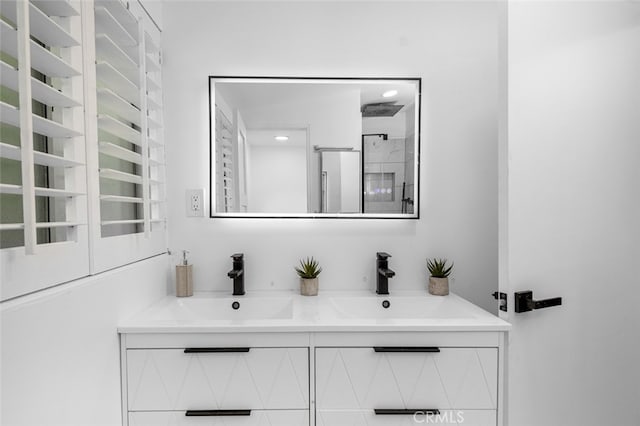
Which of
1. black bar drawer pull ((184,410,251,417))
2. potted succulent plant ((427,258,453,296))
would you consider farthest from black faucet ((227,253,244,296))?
potted succulent plant ((427,258,453,296))

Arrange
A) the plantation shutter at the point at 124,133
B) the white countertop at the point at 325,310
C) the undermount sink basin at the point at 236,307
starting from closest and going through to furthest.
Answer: the plantation shutter at the point at 124,133 → the white countertop at the point at 325,310 → the undermount sink basin at the point at 236,307

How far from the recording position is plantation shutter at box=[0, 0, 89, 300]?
68 centimetres

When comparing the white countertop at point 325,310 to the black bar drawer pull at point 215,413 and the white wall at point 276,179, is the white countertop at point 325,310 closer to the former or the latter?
the black bar drawer pull at point 215,413

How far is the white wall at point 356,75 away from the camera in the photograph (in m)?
1.62

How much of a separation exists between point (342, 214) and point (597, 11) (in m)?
1.31

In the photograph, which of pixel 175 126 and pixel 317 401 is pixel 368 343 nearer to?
pixel 317 401

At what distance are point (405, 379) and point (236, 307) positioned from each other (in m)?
0.81

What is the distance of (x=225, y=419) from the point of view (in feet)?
3.74

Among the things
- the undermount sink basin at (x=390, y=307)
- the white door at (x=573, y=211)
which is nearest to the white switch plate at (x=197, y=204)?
the undermount sink basin at (x=390, y=307)

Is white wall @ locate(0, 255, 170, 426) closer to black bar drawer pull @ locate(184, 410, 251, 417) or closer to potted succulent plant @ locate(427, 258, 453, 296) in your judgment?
black bar drawer pull @ locate(184, 410, 251, 417)

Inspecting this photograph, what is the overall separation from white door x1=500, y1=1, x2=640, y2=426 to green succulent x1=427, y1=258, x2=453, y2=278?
43 cm

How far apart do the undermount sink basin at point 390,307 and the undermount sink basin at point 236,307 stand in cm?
26

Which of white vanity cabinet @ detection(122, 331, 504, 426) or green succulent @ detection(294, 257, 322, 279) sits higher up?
green succulent @ detection(294, 257, 322, 279)

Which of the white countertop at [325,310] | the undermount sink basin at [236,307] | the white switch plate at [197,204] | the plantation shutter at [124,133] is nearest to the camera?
the plantation shutter at [124,133]
